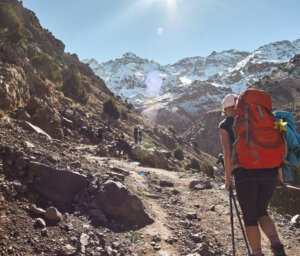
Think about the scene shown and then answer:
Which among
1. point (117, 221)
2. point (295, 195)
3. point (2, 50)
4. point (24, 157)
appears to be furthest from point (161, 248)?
point (2, 50)

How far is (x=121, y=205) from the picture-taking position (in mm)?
5434

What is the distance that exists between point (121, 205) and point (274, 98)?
122262 millimetres

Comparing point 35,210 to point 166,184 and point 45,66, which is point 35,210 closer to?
point 166,184

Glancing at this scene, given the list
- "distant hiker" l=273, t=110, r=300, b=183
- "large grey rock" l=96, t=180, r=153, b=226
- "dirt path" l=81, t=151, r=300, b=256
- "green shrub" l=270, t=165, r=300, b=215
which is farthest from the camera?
"green shrub" l=270, t=165, r=300, b=215

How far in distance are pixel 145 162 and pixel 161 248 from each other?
13.9 m

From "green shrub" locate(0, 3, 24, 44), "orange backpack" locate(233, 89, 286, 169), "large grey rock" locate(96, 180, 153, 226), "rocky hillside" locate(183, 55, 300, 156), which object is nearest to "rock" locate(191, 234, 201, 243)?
"large grey rock" locate(96, 180, 153, 226)

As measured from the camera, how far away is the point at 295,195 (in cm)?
1307

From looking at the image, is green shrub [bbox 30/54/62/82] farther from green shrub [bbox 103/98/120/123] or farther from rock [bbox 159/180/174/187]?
rock [bbox 159/180/174/187]

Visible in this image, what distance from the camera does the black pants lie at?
289 cm

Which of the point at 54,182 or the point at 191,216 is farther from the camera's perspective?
the point at 191,216

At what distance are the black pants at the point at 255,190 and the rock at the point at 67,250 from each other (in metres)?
2.81

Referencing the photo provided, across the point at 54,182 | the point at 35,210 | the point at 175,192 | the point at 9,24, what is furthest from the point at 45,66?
the point at 35,210

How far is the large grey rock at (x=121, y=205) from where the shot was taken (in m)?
5.34

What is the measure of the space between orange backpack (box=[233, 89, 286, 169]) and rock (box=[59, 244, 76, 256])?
298cm
